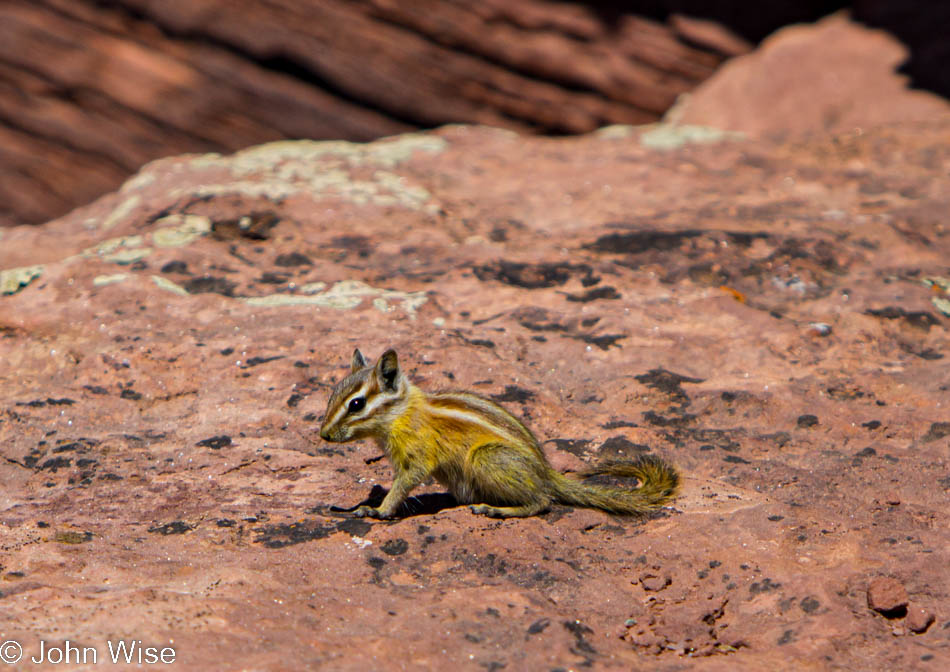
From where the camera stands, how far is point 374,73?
36.6ft

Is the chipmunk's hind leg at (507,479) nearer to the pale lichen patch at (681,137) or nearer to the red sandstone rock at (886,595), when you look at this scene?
the red sandstone rock at (886,595)

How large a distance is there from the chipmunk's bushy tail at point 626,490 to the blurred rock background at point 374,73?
748 centimetres

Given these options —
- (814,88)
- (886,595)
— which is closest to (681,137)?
(814,88)

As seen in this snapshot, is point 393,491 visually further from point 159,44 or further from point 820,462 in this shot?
point 159,44

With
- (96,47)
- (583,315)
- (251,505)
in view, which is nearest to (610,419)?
(583,315)

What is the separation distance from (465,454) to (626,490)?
81cm

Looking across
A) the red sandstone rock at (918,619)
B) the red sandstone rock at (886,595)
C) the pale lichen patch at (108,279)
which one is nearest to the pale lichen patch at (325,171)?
the pale lichen patch at (108,279)

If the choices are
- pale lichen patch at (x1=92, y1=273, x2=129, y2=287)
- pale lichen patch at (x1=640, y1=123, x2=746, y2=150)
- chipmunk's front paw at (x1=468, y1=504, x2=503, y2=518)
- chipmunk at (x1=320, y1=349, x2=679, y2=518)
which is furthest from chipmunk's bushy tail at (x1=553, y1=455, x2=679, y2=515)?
pale lichen patch at (x1=640, y1=123, x2=746, y2=150)

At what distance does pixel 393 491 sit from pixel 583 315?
2376 millimetres

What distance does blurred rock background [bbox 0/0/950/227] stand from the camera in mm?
10953

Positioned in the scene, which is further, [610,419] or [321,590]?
[610,419]

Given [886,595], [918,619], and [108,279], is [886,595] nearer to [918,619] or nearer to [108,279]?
[918,619]

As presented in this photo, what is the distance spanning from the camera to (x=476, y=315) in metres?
6.37

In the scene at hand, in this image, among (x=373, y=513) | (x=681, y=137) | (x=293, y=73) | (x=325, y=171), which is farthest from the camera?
(x=293, y=73)
